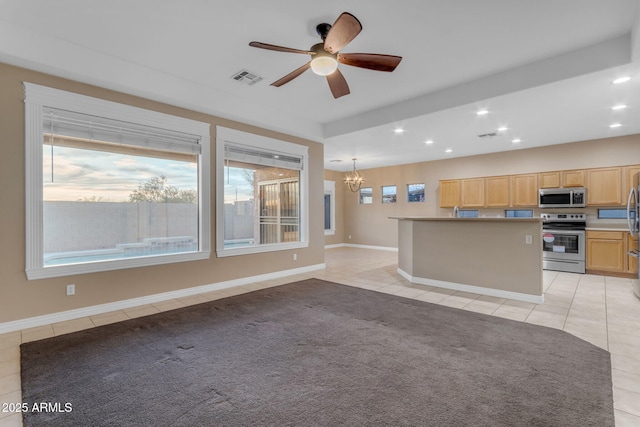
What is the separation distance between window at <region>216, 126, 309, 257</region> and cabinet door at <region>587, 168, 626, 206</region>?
571 centimetres

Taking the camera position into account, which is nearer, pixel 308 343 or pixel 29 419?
pixel 29 419

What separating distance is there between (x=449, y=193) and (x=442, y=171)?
69 cm

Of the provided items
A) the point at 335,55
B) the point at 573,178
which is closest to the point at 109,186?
the point at 335,55

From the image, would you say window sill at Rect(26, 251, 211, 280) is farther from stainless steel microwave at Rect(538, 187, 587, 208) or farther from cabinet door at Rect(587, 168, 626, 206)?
cabinet door at Rect(587, 168, 626, 206)

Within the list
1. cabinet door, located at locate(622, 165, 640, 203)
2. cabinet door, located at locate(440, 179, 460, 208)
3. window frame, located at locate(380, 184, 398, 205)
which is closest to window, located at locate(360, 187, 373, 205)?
window frame, located at locate(380, 184, 398, 205)

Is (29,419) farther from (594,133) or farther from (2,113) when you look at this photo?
(594,133)

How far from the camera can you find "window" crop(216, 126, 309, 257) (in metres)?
4.81

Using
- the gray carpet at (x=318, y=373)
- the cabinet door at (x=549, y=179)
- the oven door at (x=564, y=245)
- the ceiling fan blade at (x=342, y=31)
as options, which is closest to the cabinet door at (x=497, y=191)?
the cabinet door at (x=549, y=179)

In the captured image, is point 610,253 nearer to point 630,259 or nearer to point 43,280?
point 630,259

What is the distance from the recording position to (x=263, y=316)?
11.4ft

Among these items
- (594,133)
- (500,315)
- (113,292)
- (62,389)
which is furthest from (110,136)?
(594,133)

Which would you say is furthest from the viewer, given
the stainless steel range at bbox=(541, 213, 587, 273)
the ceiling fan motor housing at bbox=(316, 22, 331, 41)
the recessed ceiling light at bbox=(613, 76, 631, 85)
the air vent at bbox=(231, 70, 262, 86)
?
the stainless steel range at bbox=(541, 213, 587, 273)

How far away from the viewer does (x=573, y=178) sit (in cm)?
621

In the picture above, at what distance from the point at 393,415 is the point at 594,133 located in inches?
263
